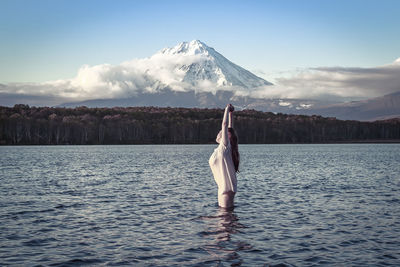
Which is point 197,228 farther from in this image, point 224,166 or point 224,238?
point 224,166

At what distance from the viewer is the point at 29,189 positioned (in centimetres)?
2975

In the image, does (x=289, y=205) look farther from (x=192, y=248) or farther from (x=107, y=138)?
(x=107, y=138)

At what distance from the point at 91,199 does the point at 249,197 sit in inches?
351

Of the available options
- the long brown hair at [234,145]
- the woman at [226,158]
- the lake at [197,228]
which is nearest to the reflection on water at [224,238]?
the lake at [197,228]

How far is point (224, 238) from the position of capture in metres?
14.5

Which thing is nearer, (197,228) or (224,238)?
(224,238)

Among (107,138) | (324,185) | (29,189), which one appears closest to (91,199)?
(29,189)

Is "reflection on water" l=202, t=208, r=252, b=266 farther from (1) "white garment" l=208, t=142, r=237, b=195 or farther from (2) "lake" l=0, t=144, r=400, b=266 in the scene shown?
(1) "white garment" l=208, t=142, r=237, b=195

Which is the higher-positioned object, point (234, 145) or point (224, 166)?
point (234, 145)

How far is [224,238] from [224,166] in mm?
3172

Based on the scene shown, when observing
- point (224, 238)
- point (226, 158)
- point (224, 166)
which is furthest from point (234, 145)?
point (224, 238)

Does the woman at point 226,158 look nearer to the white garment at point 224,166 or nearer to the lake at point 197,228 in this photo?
the white garment at point 224,166

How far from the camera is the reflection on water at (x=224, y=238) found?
12.4 m

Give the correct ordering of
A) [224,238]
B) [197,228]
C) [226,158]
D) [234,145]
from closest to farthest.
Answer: [224,238]
[197,228]
[226,158]
[234,145]
